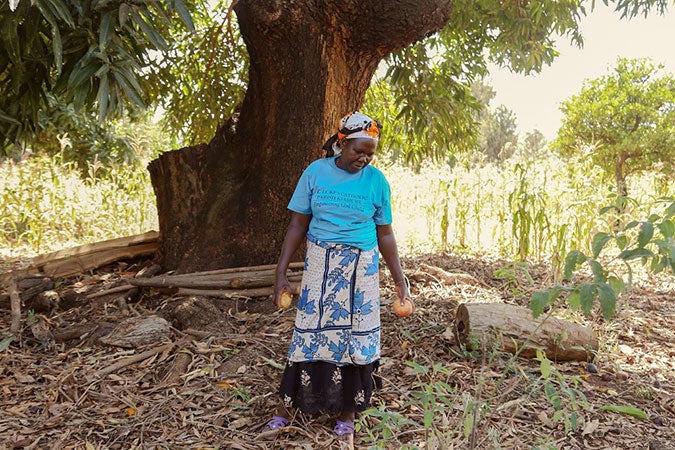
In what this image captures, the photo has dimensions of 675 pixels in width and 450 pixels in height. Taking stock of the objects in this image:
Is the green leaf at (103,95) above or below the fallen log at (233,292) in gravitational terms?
above

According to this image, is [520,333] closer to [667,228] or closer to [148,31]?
[667,228]

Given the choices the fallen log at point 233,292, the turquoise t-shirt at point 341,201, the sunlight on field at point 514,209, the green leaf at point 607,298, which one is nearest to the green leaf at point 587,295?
the green leaf at point 607,298

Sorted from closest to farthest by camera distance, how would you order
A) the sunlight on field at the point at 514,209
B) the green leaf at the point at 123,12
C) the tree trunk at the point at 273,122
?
the green leaf at the point at 123,12 → the tree trunk at the point at 273,122 → the sunlight on field at the point at 514,209

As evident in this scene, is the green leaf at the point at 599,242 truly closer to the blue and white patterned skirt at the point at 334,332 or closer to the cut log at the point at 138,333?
the blue and white patterned skirt at the point at 334,332

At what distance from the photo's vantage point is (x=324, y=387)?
100 inches

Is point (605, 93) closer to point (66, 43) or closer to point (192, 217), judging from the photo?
point (192, 217)

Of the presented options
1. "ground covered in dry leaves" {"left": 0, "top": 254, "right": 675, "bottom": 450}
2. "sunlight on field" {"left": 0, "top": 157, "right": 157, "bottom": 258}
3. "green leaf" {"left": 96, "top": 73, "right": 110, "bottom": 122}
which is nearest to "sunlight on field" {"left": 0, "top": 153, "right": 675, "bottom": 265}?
"sunlight on field" {"left": 0, "top": 157, "right": 157, "bottom": 258}

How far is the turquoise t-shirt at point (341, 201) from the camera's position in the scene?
8.07 ft

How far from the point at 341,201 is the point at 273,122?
151cm

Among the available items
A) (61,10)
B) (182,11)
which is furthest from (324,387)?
(61,10)

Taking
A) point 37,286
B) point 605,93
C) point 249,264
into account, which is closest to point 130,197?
point 37,286

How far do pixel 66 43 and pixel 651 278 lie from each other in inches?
195

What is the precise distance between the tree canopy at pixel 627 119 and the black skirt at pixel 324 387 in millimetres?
10135

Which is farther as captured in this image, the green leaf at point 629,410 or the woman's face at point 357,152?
the green leaf at point 629,410
